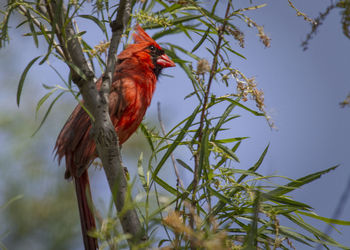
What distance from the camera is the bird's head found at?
8.91ft

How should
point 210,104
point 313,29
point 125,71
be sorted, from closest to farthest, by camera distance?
1. point 313,29
2. point 210,104
3. point 125,71

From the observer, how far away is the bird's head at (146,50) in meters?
2.71

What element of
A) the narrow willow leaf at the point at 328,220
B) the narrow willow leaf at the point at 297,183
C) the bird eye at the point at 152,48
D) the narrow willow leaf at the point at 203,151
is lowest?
the narrow willow leaf at the point at 328,220

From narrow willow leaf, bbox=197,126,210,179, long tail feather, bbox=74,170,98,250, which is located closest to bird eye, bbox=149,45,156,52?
long tail feather, bbox=74,170,98,250

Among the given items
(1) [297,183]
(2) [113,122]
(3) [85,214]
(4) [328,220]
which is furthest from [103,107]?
(2) [113,122]

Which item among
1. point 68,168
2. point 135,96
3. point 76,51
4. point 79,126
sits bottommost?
point 68,168

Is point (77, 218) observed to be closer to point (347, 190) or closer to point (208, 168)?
point (208, 168)

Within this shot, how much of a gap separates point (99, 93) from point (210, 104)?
0.36m

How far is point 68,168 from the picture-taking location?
229cm

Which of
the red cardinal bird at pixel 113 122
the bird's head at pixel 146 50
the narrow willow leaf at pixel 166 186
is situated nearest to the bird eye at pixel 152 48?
the bird's head at pixel 146 50

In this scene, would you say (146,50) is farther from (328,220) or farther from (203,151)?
(328,220)

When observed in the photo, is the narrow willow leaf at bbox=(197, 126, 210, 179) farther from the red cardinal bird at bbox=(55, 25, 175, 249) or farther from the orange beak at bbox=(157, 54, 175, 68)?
the orange beak at bbox=(157, 54, 175, 68)

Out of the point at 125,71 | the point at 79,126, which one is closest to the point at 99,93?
the point at 79,126

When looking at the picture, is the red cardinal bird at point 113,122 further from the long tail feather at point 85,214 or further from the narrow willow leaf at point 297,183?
the narrow willow leaf at point 297,183
